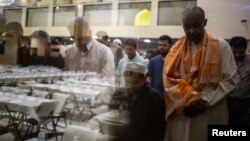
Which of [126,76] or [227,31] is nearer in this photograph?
[126,76]

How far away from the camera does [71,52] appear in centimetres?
222

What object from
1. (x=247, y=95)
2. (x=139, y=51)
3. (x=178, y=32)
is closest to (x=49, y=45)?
(x=139, y=51)

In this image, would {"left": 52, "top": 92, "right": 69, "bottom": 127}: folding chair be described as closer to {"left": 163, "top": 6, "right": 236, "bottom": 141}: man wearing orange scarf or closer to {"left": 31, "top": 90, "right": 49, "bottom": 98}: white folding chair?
{"left": 31, "top": 90, "right": 49, "bottom": 98}: white folding chair

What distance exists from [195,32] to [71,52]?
37.2 inches

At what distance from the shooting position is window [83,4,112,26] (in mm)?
2287

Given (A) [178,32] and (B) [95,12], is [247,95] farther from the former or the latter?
(B) [95,12]

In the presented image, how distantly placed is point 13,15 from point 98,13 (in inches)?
23.5

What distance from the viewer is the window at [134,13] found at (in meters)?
2.28

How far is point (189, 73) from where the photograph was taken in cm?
164

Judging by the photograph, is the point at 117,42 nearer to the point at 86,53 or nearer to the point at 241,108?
the point at 86,53

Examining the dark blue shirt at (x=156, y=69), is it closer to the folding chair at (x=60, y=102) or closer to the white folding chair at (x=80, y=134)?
the white folding chair at (x=80, y=134)

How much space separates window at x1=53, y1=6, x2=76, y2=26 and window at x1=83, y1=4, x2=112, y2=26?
94mm

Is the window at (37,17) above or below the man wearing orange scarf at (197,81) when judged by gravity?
above

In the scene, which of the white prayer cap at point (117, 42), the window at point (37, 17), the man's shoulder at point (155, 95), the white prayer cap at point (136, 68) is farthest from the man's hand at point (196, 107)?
the window at point (37, 17)
